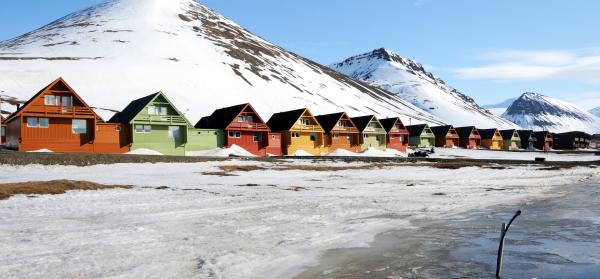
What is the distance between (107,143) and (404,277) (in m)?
49.2

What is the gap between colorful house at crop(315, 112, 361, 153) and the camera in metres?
75.5

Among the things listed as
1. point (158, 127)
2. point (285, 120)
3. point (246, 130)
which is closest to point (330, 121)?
point (285, 120)

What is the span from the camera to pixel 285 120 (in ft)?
241

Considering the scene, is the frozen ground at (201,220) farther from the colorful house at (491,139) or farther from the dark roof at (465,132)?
the colorful house at (491,139)

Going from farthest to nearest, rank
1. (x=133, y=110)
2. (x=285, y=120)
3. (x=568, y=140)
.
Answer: (x=568, y=140) → (x=285, y=120) → (x=133, y=110)

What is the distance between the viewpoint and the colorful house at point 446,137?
111625 mm

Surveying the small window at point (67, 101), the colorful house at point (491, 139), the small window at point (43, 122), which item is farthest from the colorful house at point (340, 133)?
the colorful house at point (491, 139)

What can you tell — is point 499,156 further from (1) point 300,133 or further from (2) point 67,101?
(2) point 67,101

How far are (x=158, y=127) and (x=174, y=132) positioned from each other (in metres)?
2.08

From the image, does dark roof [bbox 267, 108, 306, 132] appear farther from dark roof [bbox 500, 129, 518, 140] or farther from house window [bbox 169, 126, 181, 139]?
dark roof [bbox 500, 129, 518, 140]

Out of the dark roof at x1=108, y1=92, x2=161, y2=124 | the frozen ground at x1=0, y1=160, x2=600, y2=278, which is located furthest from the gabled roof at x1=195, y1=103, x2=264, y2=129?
the frozen ground at x1=0, y1=160, x2=600, y2=278

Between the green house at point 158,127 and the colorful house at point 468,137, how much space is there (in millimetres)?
76823

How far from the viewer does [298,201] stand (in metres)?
21.8

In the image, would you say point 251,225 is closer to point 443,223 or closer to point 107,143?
point 443,223
